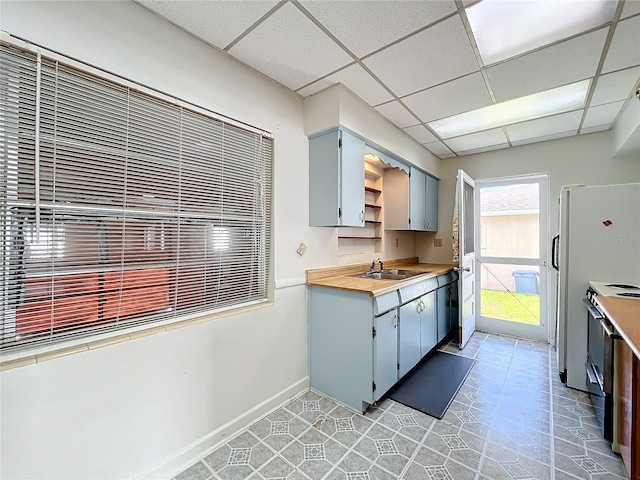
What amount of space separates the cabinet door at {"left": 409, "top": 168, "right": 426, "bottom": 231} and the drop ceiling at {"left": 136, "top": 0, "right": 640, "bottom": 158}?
3.17 ft

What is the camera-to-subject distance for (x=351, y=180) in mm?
2414

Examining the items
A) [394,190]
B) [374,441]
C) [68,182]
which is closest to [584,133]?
[394,190]

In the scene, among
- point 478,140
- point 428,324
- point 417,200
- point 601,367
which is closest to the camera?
point 601,367

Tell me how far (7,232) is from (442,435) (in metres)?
2.58

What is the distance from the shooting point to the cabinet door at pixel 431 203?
385 centimetres

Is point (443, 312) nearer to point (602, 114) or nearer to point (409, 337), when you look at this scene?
point (409, 337)

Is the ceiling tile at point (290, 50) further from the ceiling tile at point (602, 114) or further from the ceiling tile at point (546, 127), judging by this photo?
the ceiling tile at point (602, 114)

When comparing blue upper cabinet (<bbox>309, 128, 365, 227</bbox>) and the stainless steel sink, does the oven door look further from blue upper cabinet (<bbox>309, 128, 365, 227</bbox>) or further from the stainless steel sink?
blue upper cabinet (<bbox>309, 128, 365, 227</bbox>)

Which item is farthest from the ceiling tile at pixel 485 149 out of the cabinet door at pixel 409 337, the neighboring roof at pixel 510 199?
the cabinet door at pixel 409 337

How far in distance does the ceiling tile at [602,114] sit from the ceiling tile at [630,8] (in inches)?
54.1

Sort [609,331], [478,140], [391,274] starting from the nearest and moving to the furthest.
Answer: [609,331], [391,274], [478,140]

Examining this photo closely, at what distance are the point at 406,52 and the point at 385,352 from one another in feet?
7.08

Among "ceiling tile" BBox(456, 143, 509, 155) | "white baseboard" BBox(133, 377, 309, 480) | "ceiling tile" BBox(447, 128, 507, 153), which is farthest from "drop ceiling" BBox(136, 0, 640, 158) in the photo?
"white baseboard" BBox(133, 377, 309, 480)

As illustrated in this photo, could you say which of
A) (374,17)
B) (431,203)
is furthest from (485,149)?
(374,17)
